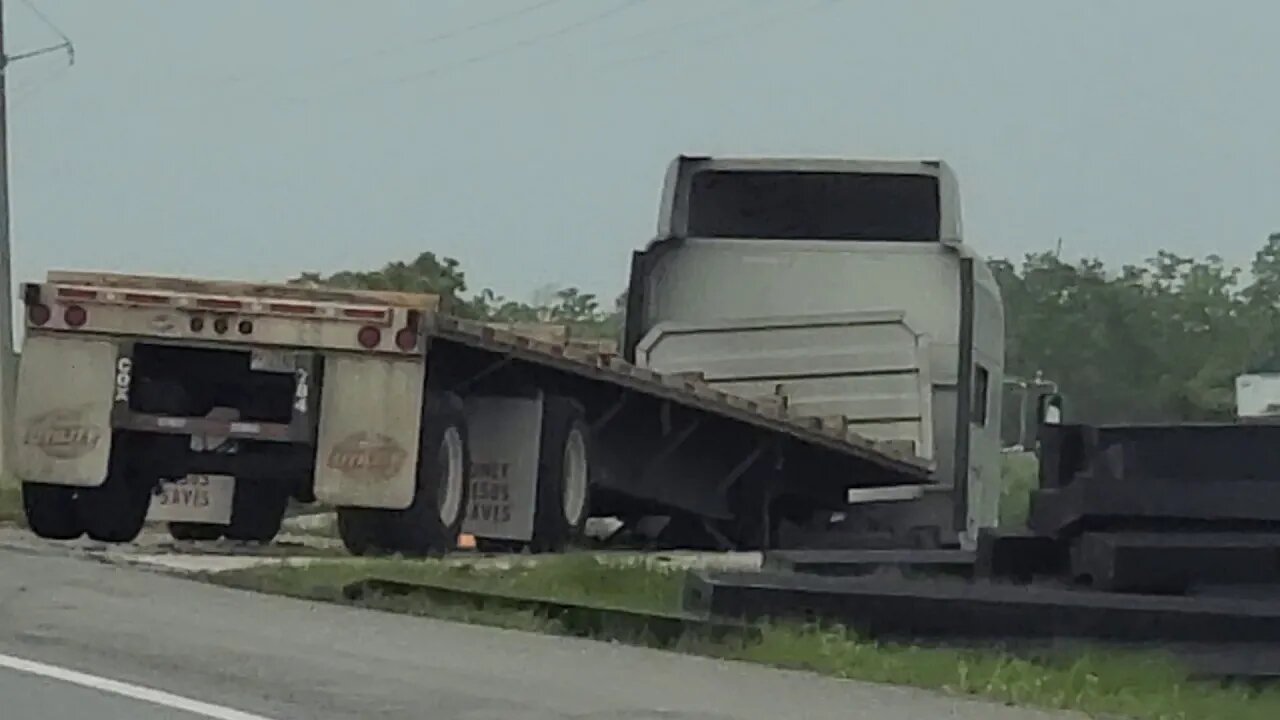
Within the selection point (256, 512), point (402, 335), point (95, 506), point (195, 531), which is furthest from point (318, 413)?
point (195, 531)

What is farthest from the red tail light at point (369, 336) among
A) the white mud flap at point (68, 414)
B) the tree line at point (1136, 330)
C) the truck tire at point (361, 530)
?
the tree line at point (1136, 330)

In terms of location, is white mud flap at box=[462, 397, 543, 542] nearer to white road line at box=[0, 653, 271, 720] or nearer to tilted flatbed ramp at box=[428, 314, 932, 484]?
tilted flatbed ramp at box=[428, 314, 932, 484]

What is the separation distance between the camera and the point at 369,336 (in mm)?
14523

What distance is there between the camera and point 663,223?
2167cm

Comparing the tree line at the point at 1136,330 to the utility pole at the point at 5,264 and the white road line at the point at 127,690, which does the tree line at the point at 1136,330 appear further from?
the white road line at the point at 127,690

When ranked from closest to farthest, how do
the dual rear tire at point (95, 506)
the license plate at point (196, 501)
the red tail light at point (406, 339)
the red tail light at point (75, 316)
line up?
the red tail light at point (406, 339) < the red tail light at point (75, 316) < the dual rear tire at point (95, 506) < the license plate at point (196, 501)

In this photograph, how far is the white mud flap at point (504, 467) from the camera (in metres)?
16.7

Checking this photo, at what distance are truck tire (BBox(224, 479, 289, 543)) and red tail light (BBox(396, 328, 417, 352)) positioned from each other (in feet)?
10.8

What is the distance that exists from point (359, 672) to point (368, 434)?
5.07 meters

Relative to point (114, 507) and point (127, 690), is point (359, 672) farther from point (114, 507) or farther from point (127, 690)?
point (114, 507)

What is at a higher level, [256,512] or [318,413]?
[318,413]

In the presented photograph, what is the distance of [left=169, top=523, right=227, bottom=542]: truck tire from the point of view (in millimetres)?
17656

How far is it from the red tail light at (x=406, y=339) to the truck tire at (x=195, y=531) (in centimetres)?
372

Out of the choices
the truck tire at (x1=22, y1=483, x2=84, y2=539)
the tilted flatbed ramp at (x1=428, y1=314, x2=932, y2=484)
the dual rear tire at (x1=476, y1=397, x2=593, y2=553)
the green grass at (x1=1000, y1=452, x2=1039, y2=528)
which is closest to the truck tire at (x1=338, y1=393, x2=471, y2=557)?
the tilted flatbed ramp at (x1=428, y1=314, x2=932, y2=484)
